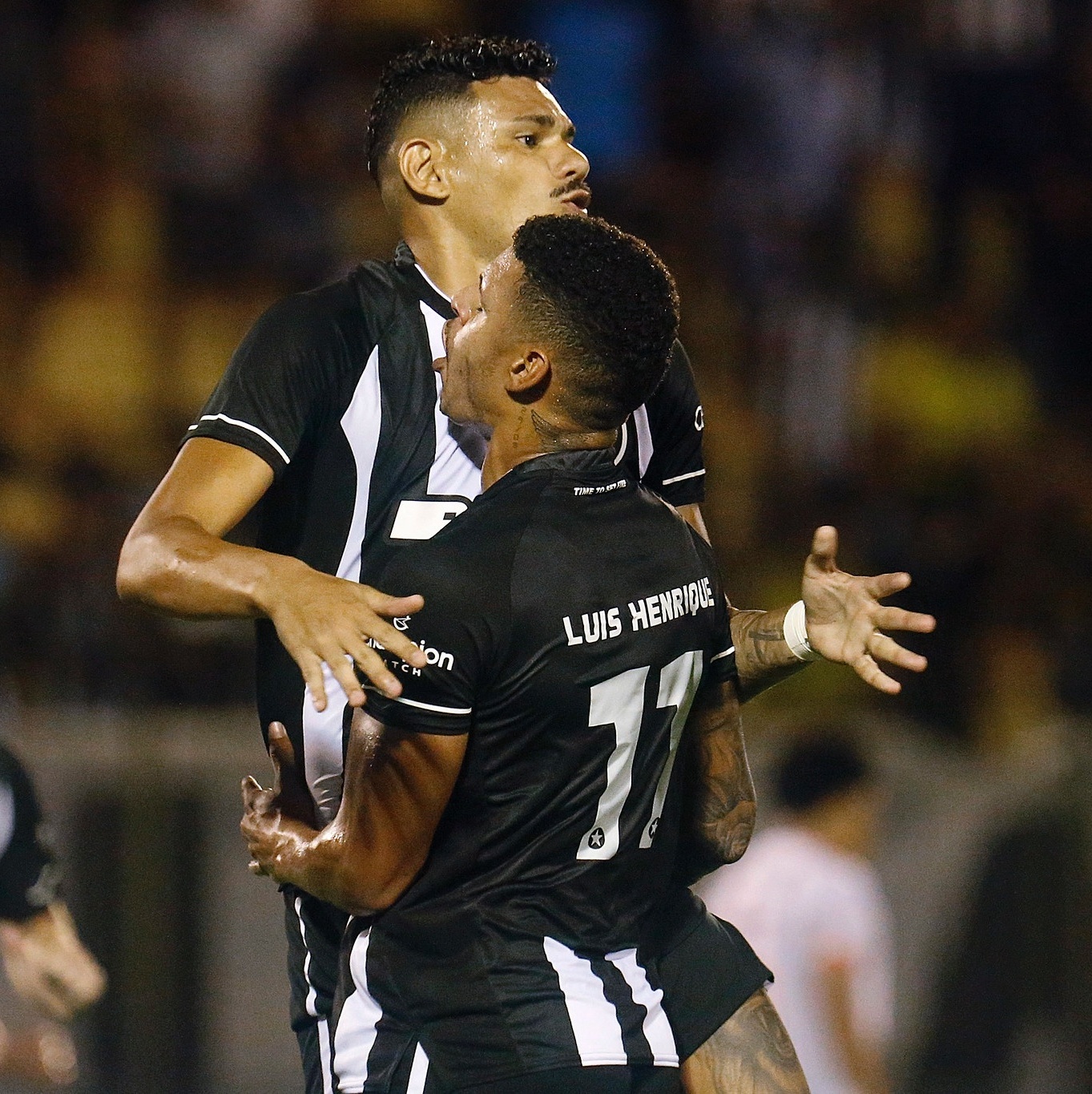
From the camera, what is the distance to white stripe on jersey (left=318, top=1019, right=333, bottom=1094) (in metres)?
3.05

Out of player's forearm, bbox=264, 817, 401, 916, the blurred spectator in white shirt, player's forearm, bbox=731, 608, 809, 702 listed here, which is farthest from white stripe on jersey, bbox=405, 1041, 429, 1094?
the blurred spectator in white shirt

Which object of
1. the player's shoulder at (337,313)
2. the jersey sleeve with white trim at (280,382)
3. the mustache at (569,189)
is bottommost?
the jersey sleeve with white trim at (280,382)

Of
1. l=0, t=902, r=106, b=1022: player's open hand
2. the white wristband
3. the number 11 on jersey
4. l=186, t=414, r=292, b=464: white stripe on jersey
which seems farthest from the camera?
l=0, t=902, r=106, b=1022: player's open hand

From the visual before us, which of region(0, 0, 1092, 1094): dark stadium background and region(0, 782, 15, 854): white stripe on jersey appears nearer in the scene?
region(0, 782, 15, 854): white stripe on jersey

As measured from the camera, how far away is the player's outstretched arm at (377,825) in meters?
2.68

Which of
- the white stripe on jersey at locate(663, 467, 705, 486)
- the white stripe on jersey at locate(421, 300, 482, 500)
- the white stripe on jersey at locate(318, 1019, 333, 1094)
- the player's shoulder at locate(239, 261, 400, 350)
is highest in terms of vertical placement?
the player's shoulder at locate(239, 261, 400, 350)

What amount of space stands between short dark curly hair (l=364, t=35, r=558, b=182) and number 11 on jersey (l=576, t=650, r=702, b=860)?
1.25 metres

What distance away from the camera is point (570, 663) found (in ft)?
8.87

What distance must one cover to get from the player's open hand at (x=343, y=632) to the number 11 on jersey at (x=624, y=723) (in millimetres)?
365

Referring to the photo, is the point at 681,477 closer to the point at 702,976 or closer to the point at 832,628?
the point at 832,628

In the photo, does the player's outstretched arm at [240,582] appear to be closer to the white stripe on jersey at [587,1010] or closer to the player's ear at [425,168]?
the white stripe on jersey at [587,1010]

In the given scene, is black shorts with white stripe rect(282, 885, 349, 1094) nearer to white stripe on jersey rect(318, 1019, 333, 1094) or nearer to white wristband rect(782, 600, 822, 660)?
white stripe on jersey rect(318, 1019, 333, 1094)

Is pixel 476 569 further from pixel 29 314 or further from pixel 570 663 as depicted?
pixel 29 314

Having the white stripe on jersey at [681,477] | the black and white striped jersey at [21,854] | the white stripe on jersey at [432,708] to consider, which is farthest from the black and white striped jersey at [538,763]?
the black and white striped jersey at [21,854]
